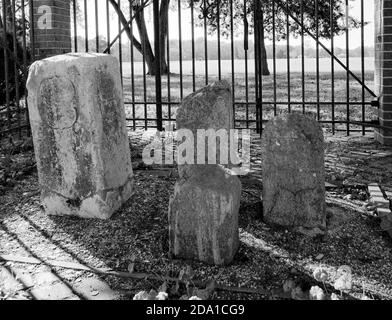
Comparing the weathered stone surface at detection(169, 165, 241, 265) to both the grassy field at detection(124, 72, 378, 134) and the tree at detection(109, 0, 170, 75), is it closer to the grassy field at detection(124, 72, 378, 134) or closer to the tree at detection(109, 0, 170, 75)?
the grassy field at detection(124, 72, 378, 134)

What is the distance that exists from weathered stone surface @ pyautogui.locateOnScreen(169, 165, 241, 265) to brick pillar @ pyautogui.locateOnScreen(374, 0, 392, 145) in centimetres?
336

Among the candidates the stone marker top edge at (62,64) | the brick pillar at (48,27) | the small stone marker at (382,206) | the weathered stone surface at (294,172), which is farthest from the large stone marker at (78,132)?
the brick pillar at (48,27)

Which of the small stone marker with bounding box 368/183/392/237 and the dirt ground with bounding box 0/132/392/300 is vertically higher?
the small stone marker with bounding box 368/183/392/237

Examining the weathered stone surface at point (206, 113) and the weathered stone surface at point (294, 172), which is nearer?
the weathered stone surface at point (206, 113)

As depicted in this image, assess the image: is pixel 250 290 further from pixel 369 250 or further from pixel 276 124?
pixel 276 124

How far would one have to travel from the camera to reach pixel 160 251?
3.42 metres

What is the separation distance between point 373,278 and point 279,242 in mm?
655

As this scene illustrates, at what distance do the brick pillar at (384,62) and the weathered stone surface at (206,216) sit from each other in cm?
336

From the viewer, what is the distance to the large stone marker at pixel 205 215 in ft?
10.3

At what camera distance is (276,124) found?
3580mm

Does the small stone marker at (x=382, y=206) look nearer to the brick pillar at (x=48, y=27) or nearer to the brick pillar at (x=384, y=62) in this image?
the brick pillar at (x=384, y=62)

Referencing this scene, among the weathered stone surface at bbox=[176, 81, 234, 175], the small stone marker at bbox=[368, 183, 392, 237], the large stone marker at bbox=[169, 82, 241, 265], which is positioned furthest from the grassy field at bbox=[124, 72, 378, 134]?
the large stone marker at bbox=[169, 82, 241, 265]

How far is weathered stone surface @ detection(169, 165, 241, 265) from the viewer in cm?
315
